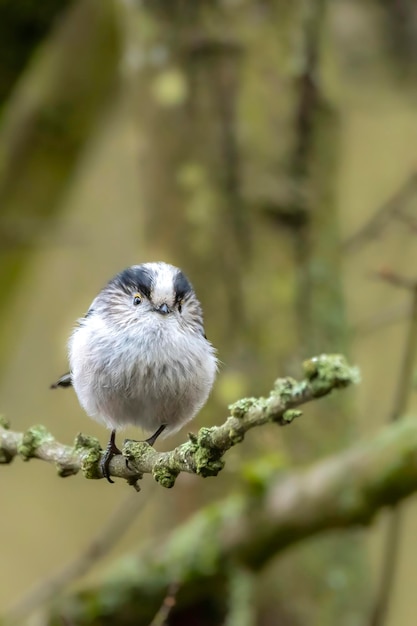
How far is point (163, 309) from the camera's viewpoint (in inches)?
80.5

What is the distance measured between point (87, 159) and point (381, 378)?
1973 millimetres

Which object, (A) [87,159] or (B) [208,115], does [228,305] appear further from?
(A) [87,159]

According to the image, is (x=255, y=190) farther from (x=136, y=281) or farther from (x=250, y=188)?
(x=136, y=281)

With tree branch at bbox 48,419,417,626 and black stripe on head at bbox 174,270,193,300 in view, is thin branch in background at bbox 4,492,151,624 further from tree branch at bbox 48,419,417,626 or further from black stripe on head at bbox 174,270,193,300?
black stripe on head at bbox 174,270,193,300

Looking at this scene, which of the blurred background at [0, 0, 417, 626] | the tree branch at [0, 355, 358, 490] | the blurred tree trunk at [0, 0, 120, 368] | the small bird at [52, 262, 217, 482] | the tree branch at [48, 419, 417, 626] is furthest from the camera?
the blurred tree trunk at [0, 0, 120, 368]

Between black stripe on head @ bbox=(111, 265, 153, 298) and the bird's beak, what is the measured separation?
40mm

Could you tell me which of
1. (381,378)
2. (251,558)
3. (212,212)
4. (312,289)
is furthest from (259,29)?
(251,558)

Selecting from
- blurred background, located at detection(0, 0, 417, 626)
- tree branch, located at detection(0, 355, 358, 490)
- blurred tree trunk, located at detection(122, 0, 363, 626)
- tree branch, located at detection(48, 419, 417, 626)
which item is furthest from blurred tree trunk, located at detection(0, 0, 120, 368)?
tree branch, located at detection(0, 355, 358, 490)

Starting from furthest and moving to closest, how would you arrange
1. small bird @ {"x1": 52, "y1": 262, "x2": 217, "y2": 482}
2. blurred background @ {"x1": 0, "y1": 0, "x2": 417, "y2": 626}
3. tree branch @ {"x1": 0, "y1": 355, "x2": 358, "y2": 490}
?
blurred background @ {"x1": 0, "y1": 0, "x2": 417, "y2": 626}, small bird @ {"x1": 52, "y1": 262, "x2": 217, "y2": 482}, tree branch @ {"x1": 0, "y1": 355, "x2": 358, "y2": 490}

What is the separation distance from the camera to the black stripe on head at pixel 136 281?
2053 mm

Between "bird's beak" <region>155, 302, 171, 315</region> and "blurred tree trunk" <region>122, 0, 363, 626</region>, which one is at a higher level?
"blurred tree trunk" <region>122, 0, 363, 626</region>

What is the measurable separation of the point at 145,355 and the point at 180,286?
0.19 meters

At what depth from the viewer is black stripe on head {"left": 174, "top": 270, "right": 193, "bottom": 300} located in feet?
6.69

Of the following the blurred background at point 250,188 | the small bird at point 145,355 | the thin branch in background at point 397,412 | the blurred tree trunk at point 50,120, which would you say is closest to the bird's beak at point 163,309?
the small bird at point 145,355
